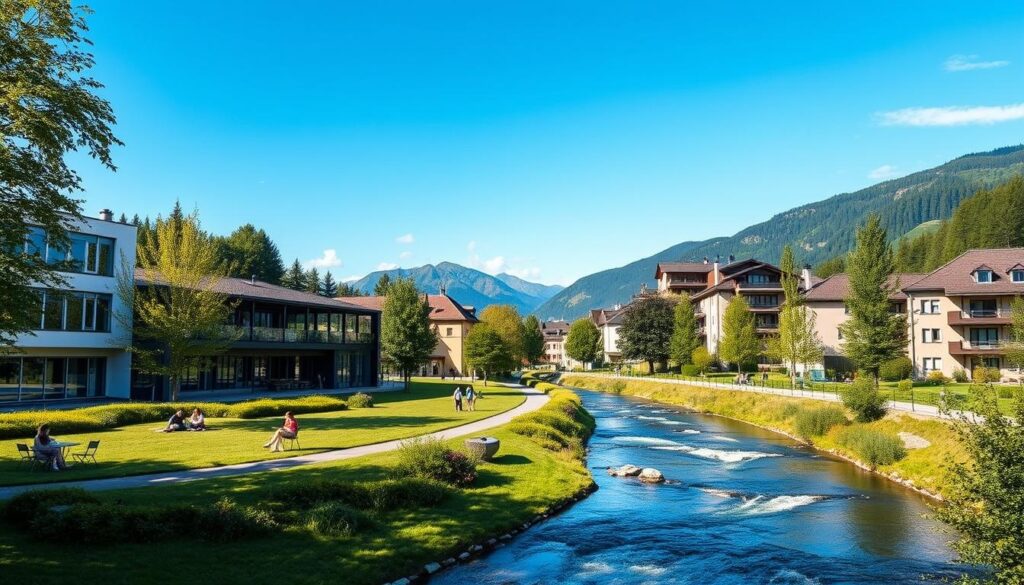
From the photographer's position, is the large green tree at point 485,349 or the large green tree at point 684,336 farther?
the large green tree at point 684,336

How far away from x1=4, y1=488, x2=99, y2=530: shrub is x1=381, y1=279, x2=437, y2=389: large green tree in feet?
143

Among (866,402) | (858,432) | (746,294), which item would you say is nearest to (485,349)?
(746,294)

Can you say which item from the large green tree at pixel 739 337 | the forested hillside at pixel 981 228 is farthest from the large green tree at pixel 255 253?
the forested hillside at pixel 981 228

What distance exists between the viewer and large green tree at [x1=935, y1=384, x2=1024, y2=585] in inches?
356

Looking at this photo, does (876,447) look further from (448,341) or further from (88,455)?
(448,341)

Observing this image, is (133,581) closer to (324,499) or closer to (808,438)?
(324,499)

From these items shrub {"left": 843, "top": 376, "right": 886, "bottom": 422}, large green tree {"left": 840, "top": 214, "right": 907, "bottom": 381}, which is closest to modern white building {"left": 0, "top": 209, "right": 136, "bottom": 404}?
shrub {"left": 843, "top": 376, "right": 886, "bottom": 422}

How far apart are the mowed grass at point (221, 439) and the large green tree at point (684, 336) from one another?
42.4 m

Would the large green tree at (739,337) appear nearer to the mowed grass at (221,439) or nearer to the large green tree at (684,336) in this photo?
the large green tree at (684,336)

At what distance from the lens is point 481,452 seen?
75.4 feet

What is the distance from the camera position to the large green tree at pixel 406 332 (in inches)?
2275

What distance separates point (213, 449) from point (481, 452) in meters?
9.91

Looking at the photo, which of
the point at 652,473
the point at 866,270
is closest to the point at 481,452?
the point at 652,473

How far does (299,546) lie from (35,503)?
18.6 feet
